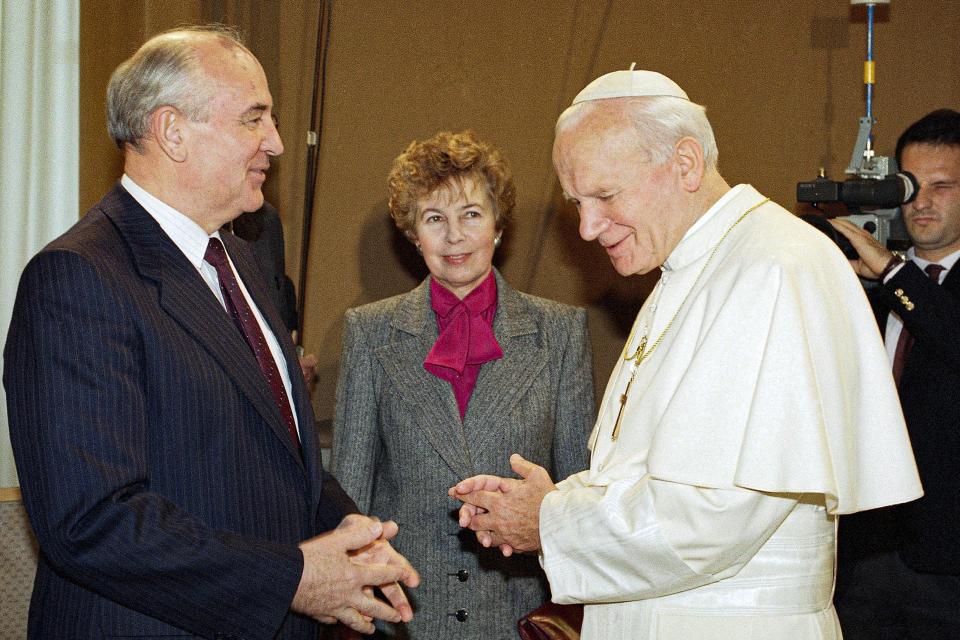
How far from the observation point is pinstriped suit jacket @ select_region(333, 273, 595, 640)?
303 centimetres

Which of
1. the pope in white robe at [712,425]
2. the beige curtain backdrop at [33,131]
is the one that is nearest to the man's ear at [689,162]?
the pope in white robe at [712,425]

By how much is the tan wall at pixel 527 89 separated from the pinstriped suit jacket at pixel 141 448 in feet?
5.93

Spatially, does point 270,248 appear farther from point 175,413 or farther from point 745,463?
point 745,463

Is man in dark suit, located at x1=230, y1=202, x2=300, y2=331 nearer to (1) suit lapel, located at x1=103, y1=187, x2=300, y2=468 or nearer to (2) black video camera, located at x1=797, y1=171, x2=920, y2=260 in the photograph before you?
(1) suit lapel, located at x1=103, y1=187, x2=300, y2=468

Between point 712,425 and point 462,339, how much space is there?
1.36 m

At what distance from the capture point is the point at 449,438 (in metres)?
3.05

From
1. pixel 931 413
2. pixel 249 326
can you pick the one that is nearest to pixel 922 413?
pixel 931 413

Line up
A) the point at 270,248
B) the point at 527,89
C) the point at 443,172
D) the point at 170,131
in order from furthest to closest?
the point at 527,89 → the point at 270,248 → the point at 443,172 → the point at 170,131

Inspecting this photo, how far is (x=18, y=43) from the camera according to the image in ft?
11.8

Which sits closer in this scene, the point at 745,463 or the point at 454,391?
the point at 745,463

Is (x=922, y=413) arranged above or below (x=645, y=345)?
below

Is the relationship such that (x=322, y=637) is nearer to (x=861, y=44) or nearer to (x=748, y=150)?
(x=748, y=150)

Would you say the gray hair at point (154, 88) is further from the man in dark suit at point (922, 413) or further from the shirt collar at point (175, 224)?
the man in dark suit at point (922, 413)

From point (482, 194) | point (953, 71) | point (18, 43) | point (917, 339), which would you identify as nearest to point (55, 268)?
point (482, 194)
